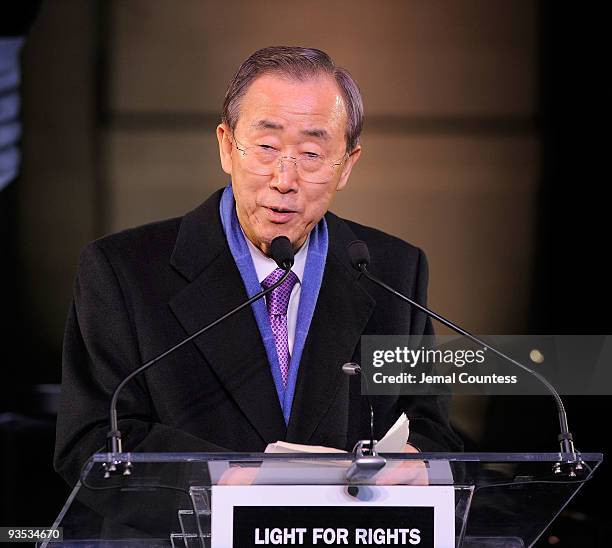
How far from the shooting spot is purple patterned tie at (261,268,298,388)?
233 cm

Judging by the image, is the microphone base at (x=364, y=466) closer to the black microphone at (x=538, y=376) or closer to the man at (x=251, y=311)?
the black microphone at (x=538, y=376)

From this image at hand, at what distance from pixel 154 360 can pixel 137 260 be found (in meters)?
0.58

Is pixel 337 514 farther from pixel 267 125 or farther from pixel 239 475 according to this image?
pixel 267 125

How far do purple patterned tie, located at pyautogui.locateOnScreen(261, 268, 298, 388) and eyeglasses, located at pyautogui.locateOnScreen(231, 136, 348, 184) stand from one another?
Answer: 0.66 feet

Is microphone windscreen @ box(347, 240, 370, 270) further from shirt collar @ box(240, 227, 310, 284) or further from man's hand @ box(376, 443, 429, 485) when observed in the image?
man's hand @ box(376, 443, 429, 485)

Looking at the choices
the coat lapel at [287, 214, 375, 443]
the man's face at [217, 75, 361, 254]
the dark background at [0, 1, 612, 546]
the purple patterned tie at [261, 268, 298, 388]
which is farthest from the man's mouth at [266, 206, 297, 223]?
the dark background at [0, 1, 612, 546]

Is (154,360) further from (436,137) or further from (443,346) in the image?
(436,137)

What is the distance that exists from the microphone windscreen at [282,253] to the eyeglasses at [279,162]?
24 centimetres

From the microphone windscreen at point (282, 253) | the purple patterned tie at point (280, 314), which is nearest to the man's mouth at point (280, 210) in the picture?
the purple patterned tie at point (280, 314)

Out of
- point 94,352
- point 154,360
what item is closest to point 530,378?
point 94,352

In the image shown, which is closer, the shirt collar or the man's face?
the man's face

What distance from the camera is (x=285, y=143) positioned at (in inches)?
89.6

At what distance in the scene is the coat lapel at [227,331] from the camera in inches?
89.0

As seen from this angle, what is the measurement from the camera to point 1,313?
3268mm
